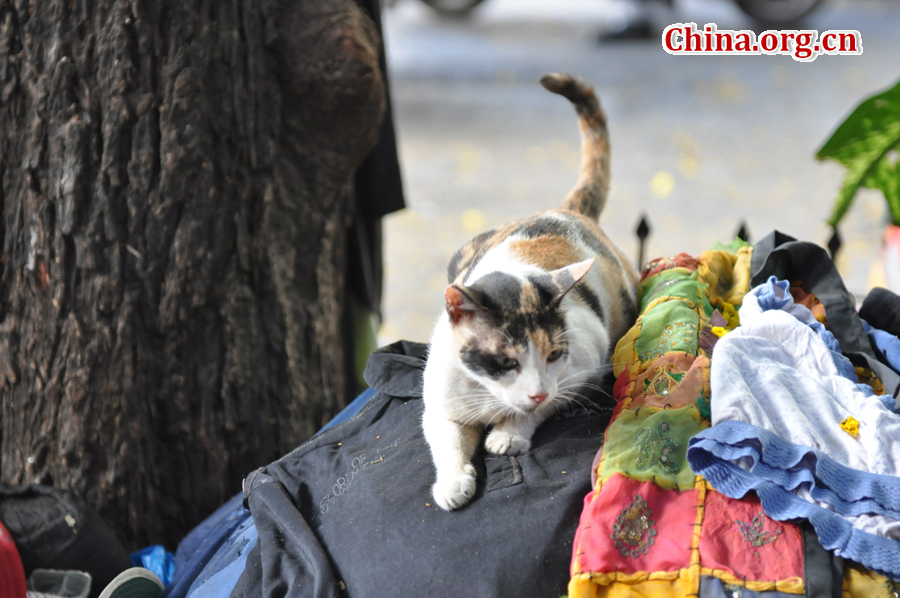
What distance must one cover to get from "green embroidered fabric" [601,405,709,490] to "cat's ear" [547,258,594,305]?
10.7 inches

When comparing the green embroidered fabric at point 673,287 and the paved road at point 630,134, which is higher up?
the paved road at point 630,134

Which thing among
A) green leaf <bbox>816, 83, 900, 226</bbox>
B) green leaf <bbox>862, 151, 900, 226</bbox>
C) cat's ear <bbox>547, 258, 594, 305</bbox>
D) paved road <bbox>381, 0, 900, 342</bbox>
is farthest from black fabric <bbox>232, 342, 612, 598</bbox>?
paved road <bbox>381, 0, 900, 342</bbox>

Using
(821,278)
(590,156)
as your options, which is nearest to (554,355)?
(821,278)

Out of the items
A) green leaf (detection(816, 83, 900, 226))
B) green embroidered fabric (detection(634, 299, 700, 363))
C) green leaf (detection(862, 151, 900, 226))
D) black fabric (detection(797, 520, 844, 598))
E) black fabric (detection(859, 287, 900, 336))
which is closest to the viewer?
black fabric (detection(797, 520, 844, 598))

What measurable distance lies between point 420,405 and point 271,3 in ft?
3.67

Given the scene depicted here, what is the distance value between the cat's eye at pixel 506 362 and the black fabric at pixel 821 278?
28.0 inches

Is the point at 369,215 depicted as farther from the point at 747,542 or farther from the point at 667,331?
the point at 747,542

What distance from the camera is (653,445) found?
4.33 ft

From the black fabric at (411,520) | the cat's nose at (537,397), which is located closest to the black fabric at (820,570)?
the black fabric at (411,520)

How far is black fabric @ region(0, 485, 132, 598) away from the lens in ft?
5.35

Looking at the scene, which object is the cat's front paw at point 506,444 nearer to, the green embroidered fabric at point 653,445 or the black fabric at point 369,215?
the green embroidered fabric at point 653,445

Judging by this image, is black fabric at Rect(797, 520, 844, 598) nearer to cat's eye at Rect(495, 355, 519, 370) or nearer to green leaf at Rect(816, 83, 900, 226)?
cat's eye at Rect(495, 355, 519, 370)

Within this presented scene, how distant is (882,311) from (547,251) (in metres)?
0.81

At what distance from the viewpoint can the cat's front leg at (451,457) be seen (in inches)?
53.4
